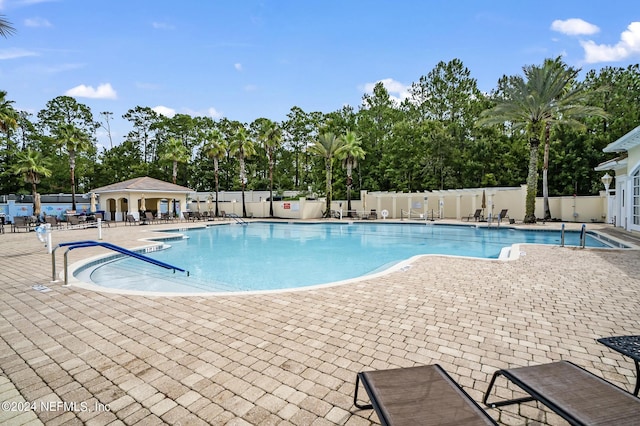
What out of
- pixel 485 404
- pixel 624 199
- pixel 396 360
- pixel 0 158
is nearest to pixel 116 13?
pixel 396 360

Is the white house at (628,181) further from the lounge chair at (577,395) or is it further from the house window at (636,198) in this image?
the lounge chair at (577,395)

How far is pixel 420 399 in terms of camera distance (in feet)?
6.30

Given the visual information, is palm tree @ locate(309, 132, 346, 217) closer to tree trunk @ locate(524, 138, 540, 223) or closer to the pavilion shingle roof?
the pavilion shingle roof

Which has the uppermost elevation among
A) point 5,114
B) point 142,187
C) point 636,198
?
point 5,114

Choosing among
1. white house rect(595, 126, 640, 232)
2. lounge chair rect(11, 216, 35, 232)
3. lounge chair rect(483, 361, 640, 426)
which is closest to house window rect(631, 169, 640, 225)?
white house rect(595, 126, 640, 232)

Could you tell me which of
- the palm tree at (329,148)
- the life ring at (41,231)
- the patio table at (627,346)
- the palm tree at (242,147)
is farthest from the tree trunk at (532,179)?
the life ring at (41,231)

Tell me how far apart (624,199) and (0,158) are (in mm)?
49943

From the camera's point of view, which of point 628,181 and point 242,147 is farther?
point 242,147

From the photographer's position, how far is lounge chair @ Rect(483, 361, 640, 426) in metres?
1.69

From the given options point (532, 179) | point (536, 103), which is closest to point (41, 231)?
point (536, 103)

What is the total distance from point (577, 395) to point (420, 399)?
91 centimetres

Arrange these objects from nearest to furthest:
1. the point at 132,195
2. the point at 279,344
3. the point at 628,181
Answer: the point at 279,344 → the point at 628,181 → the point at 132,195

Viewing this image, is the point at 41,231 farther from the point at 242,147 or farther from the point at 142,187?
the point at 242,147

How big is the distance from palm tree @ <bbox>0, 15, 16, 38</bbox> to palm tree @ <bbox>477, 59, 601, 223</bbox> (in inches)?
811
